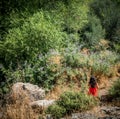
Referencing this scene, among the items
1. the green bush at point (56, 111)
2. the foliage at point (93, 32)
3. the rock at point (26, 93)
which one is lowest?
the green bush at point (56, 111)

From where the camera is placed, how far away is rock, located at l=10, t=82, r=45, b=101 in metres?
13.7

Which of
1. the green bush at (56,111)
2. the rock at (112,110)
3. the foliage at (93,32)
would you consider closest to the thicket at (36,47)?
the foliage at (93,32)

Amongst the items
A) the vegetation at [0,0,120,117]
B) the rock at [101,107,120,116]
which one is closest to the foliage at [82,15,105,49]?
the vegetation at [0,0,120,117]

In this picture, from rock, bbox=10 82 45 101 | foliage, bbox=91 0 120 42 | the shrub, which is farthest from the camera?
foliage, bbox=91 0 120 42

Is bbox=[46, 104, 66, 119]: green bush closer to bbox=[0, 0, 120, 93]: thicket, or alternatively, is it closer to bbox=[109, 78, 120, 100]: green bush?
bbox=[109, 78, 120, 100]: green bush

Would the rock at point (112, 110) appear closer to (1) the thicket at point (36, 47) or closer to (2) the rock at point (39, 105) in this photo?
(2) the rock at point (39, 105)

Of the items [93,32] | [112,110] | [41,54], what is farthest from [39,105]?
[93,32]

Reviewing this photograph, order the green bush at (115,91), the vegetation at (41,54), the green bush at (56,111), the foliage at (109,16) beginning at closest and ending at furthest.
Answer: the green bush at (56,111) → the green bush at (115,91) → the vegetation at (41,54) → the foliage at (109,16)

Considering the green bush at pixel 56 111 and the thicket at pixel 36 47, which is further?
the thicket at pixel 36 47

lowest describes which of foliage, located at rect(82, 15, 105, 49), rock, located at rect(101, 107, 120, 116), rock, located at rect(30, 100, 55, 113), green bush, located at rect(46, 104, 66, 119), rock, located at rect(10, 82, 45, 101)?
rock, located at rect(101, 107, 120, 116)

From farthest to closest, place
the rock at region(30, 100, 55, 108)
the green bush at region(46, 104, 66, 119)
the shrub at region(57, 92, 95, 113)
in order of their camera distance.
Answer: the rock at region(30, 100, 55, 108)
the shrub at region(57, 92, 95, 113)
the green bush at region(46, 104, 66, 119)

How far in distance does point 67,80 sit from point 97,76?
1.62 meters

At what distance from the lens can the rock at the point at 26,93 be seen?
13.7 m

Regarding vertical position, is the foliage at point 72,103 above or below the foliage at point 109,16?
below
